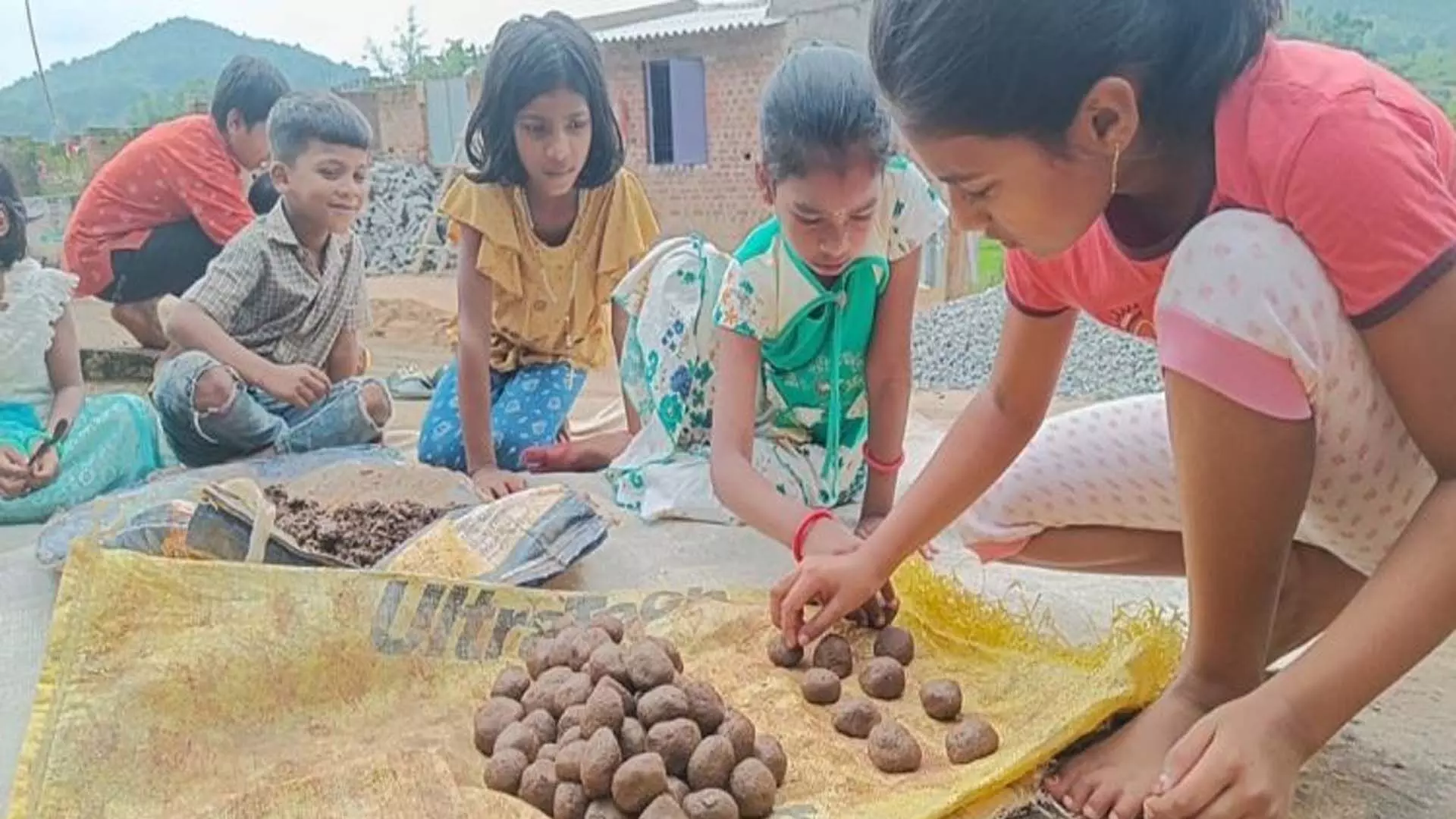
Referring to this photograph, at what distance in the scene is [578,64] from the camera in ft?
8.27

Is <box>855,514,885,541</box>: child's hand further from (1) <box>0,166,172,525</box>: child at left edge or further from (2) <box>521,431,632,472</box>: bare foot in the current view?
(1) <box>0,166,172,525</box>: child at left edge

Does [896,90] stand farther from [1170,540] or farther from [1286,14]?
[1170,540]

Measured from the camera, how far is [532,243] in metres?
2.71

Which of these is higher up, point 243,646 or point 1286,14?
point 1286,14

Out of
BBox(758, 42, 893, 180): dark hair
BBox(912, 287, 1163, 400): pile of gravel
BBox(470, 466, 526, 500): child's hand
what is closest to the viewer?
BBox(758, 42, 893, 180): dark hair

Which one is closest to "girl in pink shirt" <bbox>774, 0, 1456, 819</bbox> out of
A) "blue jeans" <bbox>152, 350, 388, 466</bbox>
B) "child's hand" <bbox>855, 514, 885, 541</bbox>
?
"child's hand" <bbox>855, 514, 885, 541</bbox>

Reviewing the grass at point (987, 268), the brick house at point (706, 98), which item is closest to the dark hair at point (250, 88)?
the brick house at point (706, 98)

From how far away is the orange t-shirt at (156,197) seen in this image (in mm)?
4145

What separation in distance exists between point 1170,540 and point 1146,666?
32cm

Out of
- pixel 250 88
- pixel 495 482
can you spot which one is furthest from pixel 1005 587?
pixel 250 88

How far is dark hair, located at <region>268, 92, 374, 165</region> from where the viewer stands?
2.88m

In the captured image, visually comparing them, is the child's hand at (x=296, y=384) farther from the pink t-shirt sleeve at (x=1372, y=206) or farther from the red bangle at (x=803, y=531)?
the pink t-shirt sleeve at (x=1372, y=206)

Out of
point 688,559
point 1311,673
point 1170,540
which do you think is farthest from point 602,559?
point 1311,673

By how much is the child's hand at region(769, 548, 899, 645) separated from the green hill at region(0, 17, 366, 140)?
28.5ft
